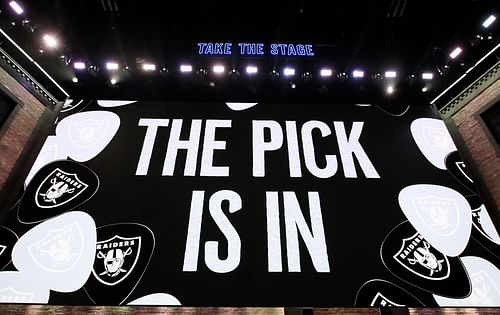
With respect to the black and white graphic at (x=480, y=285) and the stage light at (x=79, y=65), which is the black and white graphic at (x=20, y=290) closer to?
the stage light at (x=79, y=65)

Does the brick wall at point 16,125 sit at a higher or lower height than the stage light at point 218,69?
lower

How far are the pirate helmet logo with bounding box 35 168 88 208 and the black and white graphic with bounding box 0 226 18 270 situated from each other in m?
0.40

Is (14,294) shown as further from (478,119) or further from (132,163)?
(478,119)

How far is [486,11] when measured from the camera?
4.15 meters

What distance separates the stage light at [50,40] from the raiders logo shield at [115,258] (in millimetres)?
2700

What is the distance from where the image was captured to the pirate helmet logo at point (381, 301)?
317 cm

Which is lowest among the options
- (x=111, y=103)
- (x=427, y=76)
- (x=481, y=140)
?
(x=481, y=140)

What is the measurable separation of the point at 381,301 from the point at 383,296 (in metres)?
0.06

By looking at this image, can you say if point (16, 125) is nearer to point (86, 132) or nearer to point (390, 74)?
point (86, 132)

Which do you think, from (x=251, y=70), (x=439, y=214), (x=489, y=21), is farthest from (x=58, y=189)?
(x=489, y=21)

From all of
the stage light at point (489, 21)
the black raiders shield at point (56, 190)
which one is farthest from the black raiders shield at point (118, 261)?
the stage light at point (489, 21)

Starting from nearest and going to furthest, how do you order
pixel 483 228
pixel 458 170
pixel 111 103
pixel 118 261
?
pixel 118 261, pixel 483 228, pixel 458 170, pixel 111 103

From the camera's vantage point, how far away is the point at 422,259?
3.49m

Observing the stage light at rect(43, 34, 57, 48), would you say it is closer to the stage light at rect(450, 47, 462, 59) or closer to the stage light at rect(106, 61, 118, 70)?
the stage light at rect(106, 61, 118, 70)
